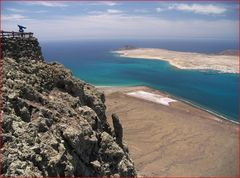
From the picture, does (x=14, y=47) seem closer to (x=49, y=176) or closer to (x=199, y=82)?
(x=49, y=176)

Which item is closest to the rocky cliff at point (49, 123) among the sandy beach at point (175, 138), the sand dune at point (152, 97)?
the sandy beach at point (175, 138)

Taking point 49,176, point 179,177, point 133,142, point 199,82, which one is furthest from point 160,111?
point 49,176

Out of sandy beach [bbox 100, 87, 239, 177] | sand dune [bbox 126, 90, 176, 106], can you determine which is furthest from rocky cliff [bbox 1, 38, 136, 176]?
sand dune [bbox 126, 90, 176, 106]

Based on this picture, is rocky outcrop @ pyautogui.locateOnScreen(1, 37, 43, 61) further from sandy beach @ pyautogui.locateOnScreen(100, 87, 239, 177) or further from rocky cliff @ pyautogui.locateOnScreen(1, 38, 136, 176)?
sandy beach @ pyautogui.locateOnScreen(100, 87, 239, 177)

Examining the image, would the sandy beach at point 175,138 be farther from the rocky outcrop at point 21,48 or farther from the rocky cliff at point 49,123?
the rocky outcrop at point 21,48

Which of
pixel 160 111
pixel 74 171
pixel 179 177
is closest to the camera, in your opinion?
pixel 74 171

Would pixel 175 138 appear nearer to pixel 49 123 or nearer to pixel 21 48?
pixel 21 48

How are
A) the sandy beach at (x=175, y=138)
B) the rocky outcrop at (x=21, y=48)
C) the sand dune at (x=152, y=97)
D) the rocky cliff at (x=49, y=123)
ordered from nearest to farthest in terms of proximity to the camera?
the rocky cliff at (x=49, y=123) → the rocky outcrop at (x=21, y=48) → the sandy beach at (x=175, y=138) → the sand dune at (x=152, y=97)
